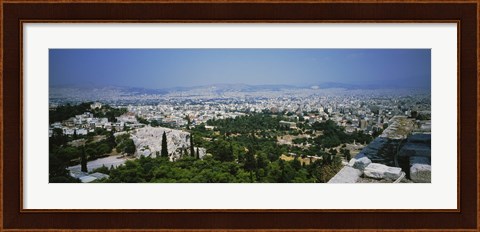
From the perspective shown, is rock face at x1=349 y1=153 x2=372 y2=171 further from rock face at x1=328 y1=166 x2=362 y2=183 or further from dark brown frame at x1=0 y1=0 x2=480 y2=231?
dark brown frame at x1=0 y1=0 x2=480 y2=231

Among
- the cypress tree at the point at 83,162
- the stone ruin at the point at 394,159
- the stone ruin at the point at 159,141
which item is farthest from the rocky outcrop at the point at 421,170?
the cypress tree at the point at 83,162

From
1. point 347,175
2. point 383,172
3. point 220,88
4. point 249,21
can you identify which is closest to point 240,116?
point 220,88

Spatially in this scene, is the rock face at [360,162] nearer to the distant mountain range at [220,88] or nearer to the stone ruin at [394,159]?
the stone ruin at [394,159]

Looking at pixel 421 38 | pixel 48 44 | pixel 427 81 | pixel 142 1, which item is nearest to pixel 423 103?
pixel 427 81

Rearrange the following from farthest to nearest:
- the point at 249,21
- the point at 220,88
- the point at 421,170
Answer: the point at 220,88
the point at 421,170
the point at 249,21

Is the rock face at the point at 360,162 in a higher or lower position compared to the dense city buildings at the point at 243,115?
lower

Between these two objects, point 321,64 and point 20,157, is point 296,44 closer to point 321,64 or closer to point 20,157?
point 321,64

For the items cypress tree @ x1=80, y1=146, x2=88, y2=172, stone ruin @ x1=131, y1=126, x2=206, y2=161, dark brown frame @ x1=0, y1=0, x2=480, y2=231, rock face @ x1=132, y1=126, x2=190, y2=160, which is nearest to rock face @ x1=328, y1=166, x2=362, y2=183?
dark brown frame @ x1=0, y1=0, x2=480, y2=231

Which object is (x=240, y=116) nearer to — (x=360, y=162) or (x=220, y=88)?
(x=220, y=88)
